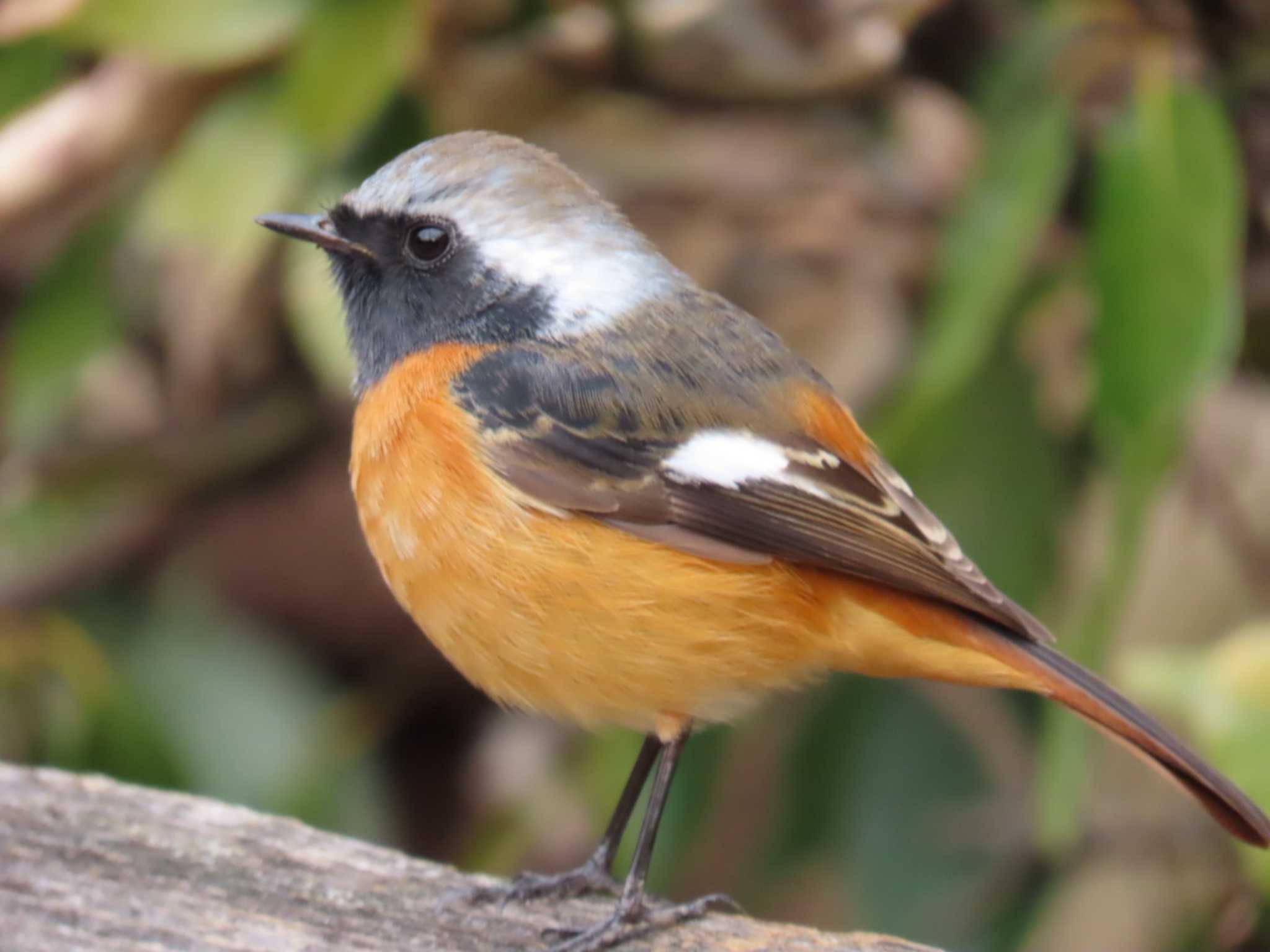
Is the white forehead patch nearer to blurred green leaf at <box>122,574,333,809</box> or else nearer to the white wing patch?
the white wing patch

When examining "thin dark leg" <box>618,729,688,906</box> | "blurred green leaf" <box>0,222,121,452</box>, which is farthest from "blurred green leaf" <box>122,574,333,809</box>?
"thin dark leg" <box>618,729,688,906</box>

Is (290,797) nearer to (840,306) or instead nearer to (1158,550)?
(840,306)

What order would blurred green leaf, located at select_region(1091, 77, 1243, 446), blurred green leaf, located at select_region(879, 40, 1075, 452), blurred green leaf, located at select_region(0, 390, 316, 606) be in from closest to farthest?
blurred green leaf, located at select_region(1091, 77, 1243, 446)
blurred green leaf, located at select_region(879, 40, 1075, 452)
blurred green leaf, located at select_region(0, 390, 316, 606)

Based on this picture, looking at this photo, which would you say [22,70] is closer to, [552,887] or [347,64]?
[347,64]

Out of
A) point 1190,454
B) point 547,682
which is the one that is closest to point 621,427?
point 547,682

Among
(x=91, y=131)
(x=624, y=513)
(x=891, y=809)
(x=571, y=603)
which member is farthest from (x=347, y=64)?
(x=891, y=809)

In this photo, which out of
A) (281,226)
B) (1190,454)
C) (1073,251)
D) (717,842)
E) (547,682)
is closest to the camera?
(547,682)

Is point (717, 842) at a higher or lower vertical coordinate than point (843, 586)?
lower
